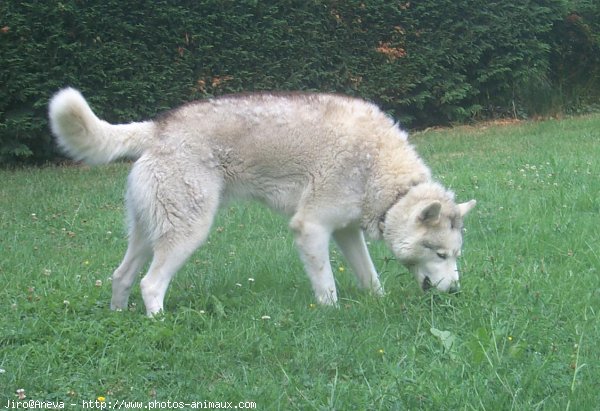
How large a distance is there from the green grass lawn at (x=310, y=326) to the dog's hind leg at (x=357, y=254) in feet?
0.41

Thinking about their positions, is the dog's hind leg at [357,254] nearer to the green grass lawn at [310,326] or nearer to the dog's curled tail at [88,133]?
the green grass lawn at [310,326]

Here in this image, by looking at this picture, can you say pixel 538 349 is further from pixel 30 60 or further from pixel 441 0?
pixel 441 0

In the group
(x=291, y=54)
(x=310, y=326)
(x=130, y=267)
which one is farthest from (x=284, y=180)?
(x=291, y=54)

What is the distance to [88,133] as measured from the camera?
5043 millimetres

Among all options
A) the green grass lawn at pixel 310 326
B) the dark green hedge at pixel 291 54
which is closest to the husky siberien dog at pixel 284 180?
the green grass lawn at pixel 310 326

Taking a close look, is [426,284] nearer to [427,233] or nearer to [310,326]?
[427,233]

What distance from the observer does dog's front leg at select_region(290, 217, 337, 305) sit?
532cm

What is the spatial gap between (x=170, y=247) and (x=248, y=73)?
7.71m

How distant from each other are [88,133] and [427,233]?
2.21 meters

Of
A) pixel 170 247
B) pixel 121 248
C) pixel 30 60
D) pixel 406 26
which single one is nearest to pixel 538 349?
pixel 170 247

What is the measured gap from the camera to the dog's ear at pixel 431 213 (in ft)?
17.0

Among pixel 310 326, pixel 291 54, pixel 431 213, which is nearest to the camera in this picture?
pixel 310 326

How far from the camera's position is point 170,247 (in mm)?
5051

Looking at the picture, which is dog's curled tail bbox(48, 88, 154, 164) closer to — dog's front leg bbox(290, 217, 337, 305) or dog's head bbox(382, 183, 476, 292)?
dog's front leg bbox(290, 217, 337, 305)
